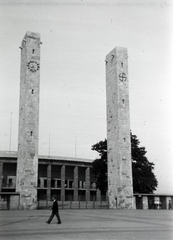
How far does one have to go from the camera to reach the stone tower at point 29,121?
3547cm

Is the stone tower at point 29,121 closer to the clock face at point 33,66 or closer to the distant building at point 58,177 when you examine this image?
the clock face at point 33,66

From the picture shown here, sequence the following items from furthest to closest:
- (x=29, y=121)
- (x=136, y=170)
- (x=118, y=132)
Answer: (x=136, y=170), (x=118, y=132), (x=29, y=121)

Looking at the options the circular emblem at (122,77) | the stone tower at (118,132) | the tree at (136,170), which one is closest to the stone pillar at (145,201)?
the stone tower at (118,132)

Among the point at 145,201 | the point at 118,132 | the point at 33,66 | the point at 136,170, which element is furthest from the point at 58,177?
the point at 33,66

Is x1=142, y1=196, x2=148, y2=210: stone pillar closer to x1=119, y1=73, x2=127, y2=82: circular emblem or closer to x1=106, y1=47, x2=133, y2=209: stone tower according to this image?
x1=106, y1=47, x2=133, y2=209: stone tower

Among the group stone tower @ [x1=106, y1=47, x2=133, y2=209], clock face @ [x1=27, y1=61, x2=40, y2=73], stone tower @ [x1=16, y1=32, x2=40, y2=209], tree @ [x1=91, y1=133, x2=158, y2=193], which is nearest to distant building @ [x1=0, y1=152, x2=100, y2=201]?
tree @ [x1=91, y1=133, x2=158, y2=193]

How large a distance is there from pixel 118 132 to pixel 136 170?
972 centimetres

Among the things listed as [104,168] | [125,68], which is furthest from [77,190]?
[125,68]

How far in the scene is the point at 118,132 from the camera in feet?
127

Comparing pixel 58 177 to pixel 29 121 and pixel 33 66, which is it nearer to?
pixel 29 121

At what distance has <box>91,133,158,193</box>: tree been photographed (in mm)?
45656

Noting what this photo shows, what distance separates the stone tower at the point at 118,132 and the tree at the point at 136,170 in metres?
6.23

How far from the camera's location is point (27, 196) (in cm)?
3512

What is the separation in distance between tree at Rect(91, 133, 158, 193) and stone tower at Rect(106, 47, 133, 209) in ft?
20.4
